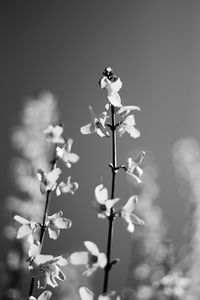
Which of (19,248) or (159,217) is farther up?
(159,217)

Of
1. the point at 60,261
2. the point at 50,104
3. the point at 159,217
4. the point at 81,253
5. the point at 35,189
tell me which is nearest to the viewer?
the point at 81,253

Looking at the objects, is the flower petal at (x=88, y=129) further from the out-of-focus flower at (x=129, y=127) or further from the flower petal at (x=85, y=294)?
the flower petal at (x=85, y=294)

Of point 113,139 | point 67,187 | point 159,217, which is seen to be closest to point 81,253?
point 67,187

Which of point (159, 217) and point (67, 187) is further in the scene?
point (159, 217)

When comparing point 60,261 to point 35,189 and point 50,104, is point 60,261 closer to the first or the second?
point 35,189

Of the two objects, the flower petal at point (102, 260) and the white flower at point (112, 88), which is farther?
the white flower at point (112, 88)

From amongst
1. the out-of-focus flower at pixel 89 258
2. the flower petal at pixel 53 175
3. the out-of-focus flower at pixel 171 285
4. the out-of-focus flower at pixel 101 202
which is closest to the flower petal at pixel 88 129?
the flower petal at pixel 53 175
